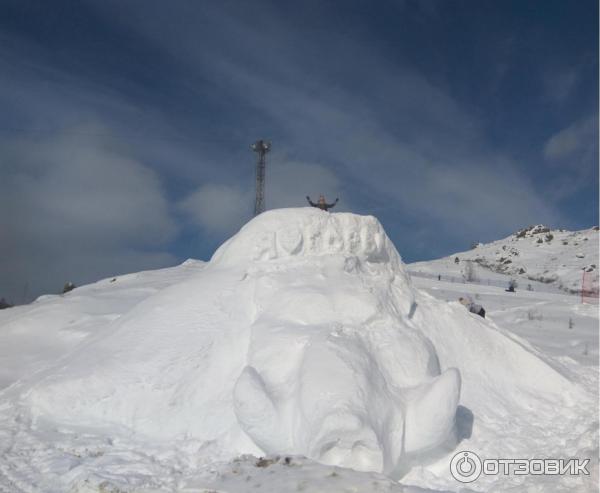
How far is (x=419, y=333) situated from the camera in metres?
6.67

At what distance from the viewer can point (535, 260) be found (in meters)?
42.2

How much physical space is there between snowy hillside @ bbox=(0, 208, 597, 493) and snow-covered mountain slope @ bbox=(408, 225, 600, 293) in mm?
26620

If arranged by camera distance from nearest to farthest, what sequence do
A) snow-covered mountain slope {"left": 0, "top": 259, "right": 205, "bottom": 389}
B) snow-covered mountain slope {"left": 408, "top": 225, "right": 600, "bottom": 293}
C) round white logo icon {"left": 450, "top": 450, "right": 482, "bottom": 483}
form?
round white logo icon {"left": 450, "top": 450, "right": 482, "bottom": 483} → snow-covered mountain slope {"left": 0, "top": 259, "right": 205, "bottom": 389} → snow-covered mountain slope {"left": 408, "top": 225, "right": 600, "bottom": 293}

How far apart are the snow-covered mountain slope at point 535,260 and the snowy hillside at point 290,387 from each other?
1048 inches

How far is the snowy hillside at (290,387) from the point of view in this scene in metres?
4.32

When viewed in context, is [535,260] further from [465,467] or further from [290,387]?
[290,387]

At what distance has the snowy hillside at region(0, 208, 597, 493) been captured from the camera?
4.32 metres

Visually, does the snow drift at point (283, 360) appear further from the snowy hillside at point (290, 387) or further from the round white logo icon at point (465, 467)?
the round white logo icon at point (465, 467)

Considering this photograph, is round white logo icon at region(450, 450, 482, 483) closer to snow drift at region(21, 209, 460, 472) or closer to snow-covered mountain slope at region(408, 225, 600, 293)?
snow drift at region(21, 209, 460, 472)

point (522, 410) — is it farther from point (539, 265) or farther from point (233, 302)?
point (539, 265)

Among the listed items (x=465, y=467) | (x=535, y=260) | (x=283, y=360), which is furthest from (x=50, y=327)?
(x=535, y=260)

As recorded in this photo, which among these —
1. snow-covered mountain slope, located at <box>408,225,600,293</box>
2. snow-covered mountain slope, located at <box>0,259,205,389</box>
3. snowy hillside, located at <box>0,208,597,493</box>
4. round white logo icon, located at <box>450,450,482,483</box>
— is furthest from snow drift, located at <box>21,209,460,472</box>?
snow-covered mountain slope, located at <box>408,225,600,293</box>

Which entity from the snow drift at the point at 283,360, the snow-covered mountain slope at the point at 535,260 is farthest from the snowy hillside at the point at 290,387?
the snow-covered mountain slope at the point at 535,260

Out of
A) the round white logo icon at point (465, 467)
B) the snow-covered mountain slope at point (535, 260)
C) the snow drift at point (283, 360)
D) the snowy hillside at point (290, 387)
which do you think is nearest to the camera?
the snowy hillside at point (290, 387)
